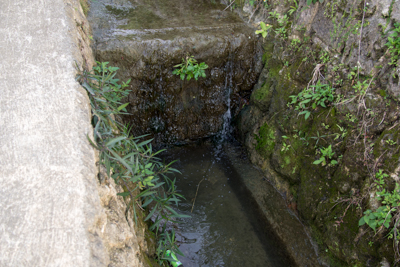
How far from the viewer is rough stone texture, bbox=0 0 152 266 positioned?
1.27m

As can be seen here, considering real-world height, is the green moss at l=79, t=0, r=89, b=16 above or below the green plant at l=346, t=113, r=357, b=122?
above

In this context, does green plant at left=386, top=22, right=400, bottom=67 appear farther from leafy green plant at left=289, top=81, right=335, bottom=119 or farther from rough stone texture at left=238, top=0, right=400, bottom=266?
leafy green plant at left=289, top=81, right=335, bottom=119

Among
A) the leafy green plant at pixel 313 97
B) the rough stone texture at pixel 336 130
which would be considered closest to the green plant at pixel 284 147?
the rough stone texture at pixel 336 130

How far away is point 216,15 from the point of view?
460cm

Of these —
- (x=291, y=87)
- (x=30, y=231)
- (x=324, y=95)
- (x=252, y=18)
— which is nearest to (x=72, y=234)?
(x=30, y=231)

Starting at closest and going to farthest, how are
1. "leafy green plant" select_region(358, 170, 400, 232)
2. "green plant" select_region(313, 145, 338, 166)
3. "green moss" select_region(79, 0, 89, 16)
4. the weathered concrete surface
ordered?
1. the weathered concrete surface
2. "leafy green plant" select_region(358, 170, 400, 232)
3. "green plant" select_region(313, 145, 338, 166)
4. "green moss" select_region(79, 0, 89, 16)

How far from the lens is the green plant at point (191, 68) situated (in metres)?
3.77

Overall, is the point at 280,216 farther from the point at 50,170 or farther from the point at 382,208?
the point at 50,170

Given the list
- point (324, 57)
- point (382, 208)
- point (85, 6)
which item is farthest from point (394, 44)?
point (85, 6)

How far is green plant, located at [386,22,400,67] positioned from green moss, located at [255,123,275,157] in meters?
1.65

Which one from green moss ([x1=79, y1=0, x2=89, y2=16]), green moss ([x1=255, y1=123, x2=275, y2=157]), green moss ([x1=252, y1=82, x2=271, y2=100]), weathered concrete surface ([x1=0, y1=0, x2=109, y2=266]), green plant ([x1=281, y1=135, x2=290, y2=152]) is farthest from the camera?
green moss ([x1=79, y1=0, x2=89, y2=16])

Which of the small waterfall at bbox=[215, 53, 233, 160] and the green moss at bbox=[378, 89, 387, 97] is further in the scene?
the small waterfall at bbox=[215, 53, 233, 160]

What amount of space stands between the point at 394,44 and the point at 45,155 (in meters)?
3.02

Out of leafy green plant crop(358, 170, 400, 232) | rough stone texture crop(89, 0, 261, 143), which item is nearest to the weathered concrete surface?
rough stone texture crop(89, 0, 261, 143)
